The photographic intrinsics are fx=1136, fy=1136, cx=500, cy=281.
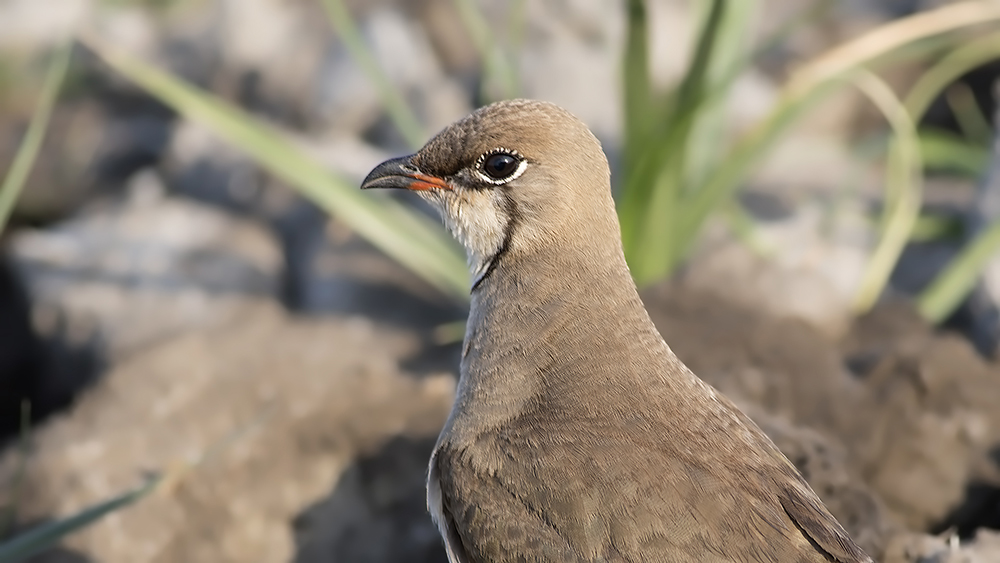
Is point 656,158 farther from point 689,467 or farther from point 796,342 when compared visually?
point 689,467

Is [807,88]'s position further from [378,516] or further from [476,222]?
[378,516]

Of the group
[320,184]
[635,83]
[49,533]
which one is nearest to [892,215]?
[635,83]

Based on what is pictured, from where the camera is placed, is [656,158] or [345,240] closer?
[656,158]

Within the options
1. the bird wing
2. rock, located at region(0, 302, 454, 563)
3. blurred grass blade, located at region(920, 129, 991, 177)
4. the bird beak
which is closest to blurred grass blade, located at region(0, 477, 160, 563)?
rock, located at region(0, 302, 454, 563)

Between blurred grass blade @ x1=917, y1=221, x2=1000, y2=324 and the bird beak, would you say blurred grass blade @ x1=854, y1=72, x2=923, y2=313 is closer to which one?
A: blurred grass blade @ x1=917, y1=221, x2=1000, y2=324

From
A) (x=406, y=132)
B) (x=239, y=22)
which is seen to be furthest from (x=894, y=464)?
(x=239, y=22)
